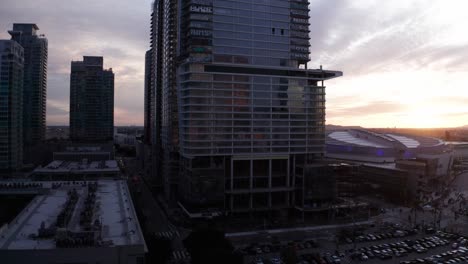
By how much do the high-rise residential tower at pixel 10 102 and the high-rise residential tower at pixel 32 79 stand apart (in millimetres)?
56272

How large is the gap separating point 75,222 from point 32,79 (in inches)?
5938

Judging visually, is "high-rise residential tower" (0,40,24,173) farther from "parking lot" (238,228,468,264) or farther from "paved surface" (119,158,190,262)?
"parking lot" (238,228,468,264)

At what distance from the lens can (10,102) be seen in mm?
120062

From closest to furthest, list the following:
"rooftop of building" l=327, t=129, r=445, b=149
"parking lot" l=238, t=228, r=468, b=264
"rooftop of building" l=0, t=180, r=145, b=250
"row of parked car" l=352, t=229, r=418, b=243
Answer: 1. "rooftop of building" l=0, t=180, r=145, b=250
2. "parking lot" l=238, t=228, r=468, b=264
3. "row of parked car" l=352, t=229, r=418, b=243
4. "rooftop of building" l=327, t=129, r=445, b=149

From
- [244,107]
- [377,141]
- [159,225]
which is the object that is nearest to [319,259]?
[159,225]

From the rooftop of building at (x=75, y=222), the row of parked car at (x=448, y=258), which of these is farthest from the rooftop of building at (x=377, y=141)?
the rooftop of building at (x=75, y=222)

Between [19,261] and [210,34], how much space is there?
6695 centimetres

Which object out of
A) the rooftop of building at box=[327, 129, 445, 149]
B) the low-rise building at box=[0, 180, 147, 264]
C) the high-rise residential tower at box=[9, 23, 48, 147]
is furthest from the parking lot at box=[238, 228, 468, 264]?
the high-rise residential tower at box=[9, 23, 48, 147]

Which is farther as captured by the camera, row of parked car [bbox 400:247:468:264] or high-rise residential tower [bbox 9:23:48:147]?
high-rise residential tower [bbox 9:23:48:147]

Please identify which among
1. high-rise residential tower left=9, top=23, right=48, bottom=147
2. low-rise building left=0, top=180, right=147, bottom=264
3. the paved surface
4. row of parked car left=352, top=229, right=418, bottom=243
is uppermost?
high-rise residential tower left=9, top=23, right=48, bottom=147

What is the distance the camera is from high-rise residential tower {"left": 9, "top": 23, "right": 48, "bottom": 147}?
176 meters

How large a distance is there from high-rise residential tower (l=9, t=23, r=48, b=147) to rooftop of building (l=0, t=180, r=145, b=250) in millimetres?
115841

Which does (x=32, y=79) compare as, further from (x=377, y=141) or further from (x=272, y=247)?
(x=377, y=141)

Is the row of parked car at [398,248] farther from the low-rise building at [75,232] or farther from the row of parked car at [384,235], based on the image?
the low-rise building at [75,232]
